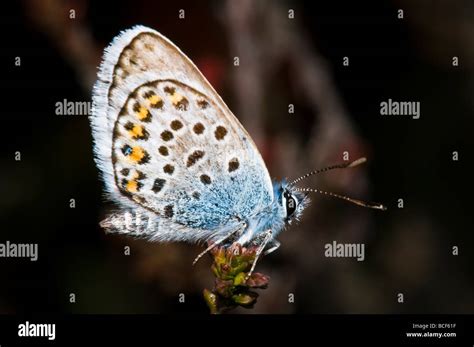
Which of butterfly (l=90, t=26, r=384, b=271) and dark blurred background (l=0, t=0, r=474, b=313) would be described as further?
dark blurred background (l=0, t=0, r=474, b=313)

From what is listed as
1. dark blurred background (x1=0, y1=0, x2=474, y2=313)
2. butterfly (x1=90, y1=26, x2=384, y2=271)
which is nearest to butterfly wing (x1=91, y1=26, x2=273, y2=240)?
butterfly (x1=90, y1=26, x2=384, y2=271)

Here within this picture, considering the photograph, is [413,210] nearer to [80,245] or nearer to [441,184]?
[441,184]

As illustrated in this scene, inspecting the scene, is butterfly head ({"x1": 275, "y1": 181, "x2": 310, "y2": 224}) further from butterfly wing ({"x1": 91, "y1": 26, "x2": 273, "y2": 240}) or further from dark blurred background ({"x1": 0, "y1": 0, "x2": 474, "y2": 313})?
dark blurred background ({"x1": 0, "y1": 0, "x2": 474, "y2": 313})

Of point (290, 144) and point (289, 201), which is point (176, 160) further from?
point (290, 144)

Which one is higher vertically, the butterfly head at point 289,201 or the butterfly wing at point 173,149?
the butterfly wing at point 173,149

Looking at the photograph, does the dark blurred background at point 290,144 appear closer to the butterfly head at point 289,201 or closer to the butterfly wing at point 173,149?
the butterfly head at point 289,201

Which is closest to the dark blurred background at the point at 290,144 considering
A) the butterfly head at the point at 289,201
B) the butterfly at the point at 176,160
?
the butterfly head at the point at 289,201

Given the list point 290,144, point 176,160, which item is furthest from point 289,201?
point 290,144

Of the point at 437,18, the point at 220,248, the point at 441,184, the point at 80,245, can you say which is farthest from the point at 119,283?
the point at 437,18
